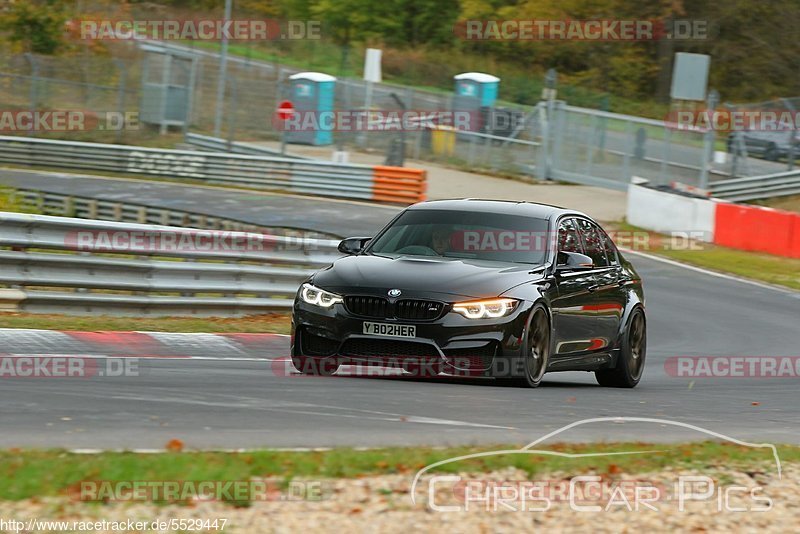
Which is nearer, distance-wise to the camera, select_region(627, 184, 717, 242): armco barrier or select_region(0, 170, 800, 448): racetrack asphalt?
select_region(0, 170, 800, 448): racetrack asphalt

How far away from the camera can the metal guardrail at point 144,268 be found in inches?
531

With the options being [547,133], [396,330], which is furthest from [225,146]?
[396,330]

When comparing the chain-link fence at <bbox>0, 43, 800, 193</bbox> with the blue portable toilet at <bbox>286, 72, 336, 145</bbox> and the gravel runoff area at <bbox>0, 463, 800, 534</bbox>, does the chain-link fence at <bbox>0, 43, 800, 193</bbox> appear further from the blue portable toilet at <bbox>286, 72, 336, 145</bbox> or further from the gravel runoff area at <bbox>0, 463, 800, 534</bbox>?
the gravel runoff area at <bbox>0, 463, 800, 534</bbox>

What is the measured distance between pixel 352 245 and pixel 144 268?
4.13m

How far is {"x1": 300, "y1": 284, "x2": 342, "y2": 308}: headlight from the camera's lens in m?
9.88

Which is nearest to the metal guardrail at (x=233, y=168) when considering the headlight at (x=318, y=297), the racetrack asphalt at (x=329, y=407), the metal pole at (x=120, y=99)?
the metal pole at (x=120, y=99)

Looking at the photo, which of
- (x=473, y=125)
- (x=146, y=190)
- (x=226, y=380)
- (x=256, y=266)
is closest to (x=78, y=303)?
(x=256, y=266)

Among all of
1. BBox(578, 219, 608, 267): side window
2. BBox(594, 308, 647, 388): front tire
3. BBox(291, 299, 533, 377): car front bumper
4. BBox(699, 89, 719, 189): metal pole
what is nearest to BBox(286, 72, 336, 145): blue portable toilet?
BBox(699, 89, 719, 189): metal pole

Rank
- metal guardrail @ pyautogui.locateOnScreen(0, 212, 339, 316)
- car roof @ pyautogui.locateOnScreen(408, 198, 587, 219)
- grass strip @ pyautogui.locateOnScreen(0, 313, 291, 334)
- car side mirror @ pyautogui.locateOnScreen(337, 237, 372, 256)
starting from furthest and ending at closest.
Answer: metal guardrail @ pyautogui.locateOnScreen(0, 212, 339, 316) < grass strip @ pyautogui.locateOnScreen(0, 313, 291, 334) < car roof @ pyautogui.locateOnScreen(408, 198, 587, 219) < car side mirror @ pyautogui.locateOnScreen(337, 237, 372, 256)

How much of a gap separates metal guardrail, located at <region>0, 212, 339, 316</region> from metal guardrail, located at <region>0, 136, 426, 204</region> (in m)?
18.1

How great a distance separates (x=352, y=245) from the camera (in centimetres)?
1091

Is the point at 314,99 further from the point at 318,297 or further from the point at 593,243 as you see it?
the point at 318,297

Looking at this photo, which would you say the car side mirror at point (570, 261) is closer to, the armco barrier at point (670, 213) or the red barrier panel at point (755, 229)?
the red barrier panel at point (755, 229)

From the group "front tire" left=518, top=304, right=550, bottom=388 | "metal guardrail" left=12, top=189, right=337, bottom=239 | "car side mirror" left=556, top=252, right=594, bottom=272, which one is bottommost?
"metal guardrail" left=12, top=189, right=337, bottom=239
